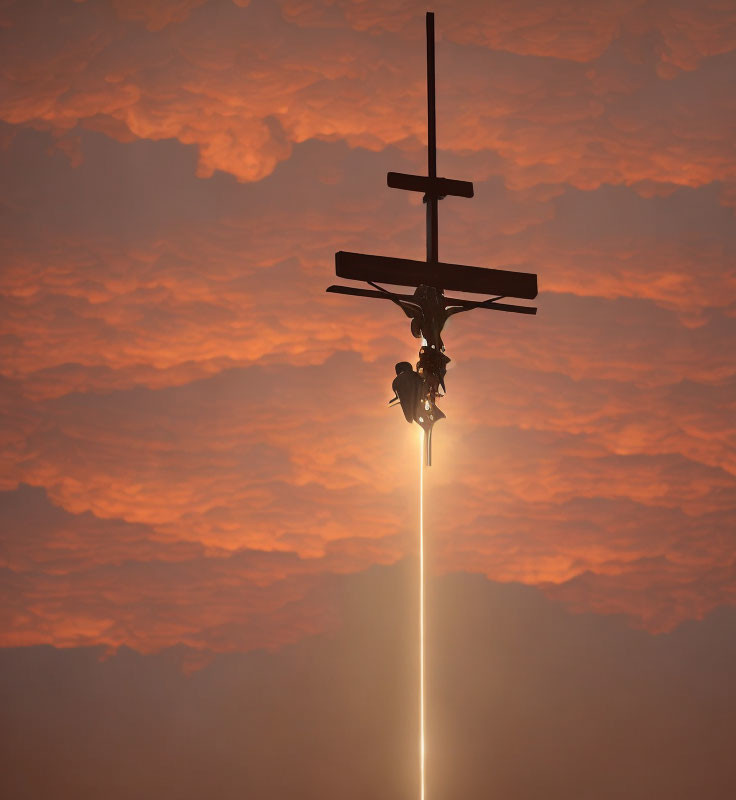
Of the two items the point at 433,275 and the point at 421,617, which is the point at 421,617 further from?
the point at 433,275

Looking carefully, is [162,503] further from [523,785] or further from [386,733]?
[523,785]

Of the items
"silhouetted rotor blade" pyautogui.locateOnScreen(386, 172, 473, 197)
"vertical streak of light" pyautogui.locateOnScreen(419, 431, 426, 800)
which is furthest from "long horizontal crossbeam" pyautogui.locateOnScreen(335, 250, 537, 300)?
"vertical streak of light" pyautogui.locateOnScreen(419, 431, 426, 800)

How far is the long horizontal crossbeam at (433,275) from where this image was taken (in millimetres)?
4047

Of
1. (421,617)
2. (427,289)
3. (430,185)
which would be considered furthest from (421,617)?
(430,185)

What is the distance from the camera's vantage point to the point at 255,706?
6.14 metres

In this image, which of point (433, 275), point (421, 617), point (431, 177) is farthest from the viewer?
point (421, 617)

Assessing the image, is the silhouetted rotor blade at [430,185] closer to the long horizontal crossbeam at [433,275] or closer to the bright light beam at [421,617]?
the long horizontal crossbeam at [433,275]

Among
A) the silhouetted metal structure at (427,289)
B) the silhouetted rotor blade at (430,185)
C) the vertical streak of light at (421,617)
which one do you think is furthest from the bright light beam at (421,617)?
the silhouetted rotor blade at (430,185)

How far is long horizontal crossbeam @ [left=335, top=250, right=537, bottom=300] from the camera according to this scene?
405 centimetres

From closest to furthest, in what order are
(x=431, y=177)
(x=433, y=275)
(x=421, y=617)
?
(x=433, y=275) → (x=431, y=177) → (x=421, y=617)

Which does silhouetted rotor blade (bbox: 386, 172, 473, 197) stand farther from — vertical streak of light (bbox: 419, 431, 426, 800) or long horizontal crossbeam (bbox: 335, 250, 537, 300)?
vertical streak of light (bbox: 419, 431, 426, 800)

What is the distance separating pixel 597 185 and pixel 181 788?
4.00m

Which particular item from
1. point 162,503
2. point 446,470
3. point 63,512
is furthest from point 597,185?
point 63,512

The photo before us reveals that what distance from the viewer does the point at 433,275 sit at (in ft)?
13.6
